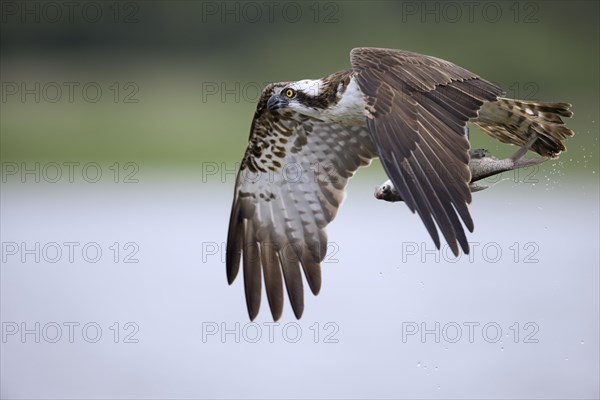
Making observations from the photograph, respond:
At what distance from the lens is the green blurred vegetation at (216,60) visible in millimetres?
26875

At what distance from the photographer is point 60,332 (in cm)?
1548

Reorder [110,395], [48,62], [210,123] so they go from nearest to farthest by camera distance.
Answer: [110,395] → [210,123] → [48,62]

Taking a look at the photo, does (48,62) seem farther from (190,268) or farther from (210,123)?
(190,268)

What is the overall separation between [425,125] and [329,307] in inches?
330

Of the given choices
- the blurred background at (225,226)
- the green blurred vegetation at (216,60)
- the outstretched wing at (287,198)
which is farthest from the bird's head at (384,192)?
the green blurred vegetation at (216,60)

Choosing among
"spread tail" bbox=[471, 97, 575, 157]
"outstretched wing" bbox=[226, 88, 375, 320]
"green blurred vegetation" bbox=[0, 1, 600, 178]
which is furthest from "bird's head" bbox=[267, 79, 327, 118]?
"green blurred vegetation" bbox=[0, 1, 600, 178]

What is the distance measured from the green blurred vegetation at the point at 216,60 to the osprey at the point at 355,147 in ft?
48.6

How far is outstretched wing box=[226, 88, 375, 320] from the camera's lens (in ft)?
35.0

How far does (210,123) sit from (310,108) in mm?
16574

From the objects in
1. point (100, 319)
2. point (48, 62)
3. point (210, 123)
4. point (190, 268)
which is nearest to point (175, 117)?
point (210, 123)

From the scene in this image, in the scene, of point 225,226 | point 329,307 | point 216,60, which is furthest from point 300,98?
point 216,60

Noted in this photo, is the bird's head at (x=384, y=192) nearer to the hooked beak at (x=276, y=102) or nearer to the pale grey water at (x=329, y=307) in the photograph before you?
the hooked beak at (x=276, y=102)

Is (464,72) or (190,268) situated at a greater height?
(464,72)

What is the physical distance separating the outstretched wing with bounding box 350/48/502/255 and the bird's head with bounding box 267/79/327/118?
32.0 inches
